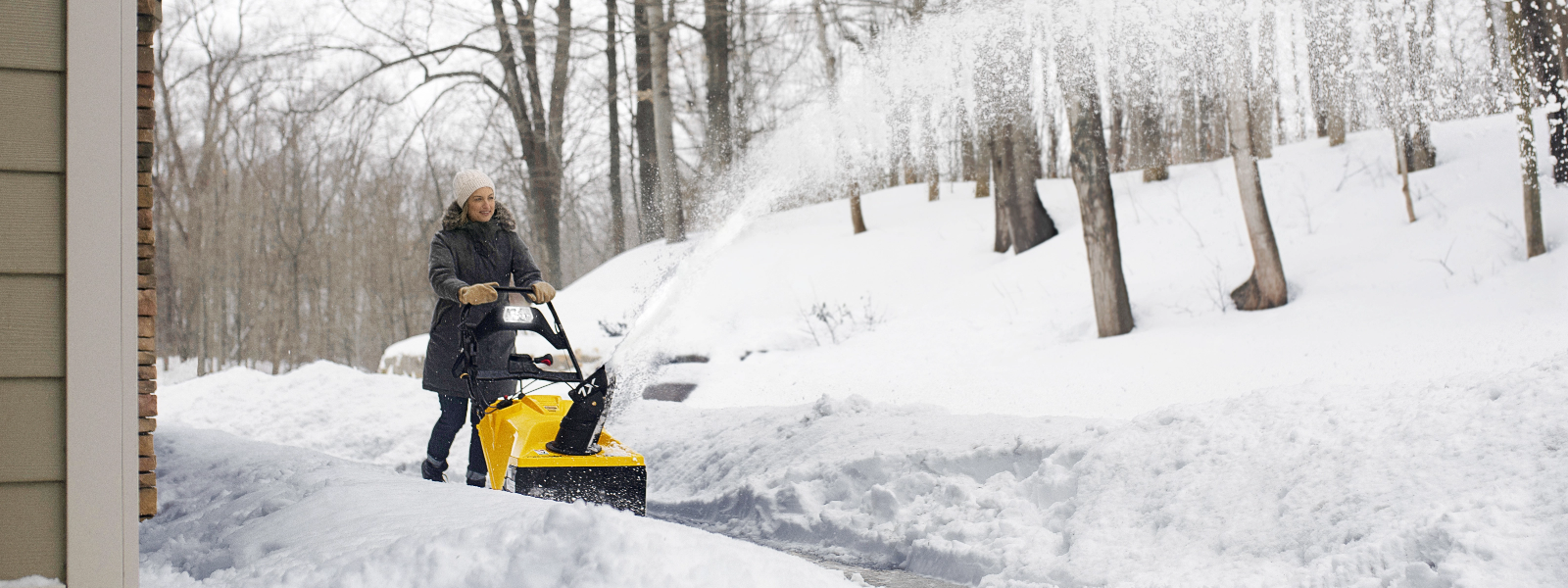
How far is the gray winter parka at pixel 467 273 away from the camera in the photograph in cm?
457

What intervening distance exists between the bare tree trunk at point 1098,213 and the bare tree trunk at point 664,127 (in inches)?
335

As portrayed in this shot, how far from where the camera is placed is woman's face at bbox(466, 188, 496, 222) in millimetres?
4621

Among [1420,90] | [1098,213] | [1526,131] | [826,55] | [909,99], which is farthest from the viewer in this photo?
[826,55]

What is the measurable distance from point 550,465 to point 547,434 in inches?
7.2

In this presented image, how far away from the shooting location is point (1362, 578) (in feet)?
10.2

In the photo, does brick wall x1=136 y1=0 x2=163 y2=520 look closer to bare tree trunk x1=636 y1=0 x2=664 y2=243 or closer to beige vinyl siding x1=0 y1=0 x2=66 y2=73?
beige vinyl siding x1=0 y1=0 x2=66 y2=73

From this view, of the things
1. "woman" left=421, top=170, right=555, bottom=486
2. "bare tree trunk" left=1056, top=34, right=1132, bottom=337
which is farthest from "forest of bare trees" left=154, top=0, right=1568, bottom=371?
"woman" left=421, top=170, right=555, bottom=486

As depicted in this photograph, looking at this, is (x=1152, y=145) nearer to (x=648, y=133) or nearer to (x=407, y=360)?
(x=648, y=133)

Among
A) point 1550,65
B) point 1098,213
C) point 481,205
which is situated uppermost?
point 1550,65

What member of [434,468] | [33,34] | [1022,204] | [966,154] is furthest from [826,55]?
[33,34]

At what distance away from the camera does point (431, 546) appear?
2666 millimetres

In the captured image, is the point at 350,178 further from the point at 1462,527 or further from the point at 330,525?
the point at 1462,527

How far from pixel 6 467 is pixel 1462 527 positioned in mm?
3949

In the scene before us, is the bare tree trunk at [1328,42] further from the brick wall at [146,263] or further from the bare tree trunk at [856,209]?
the brick wall at [146,263]
